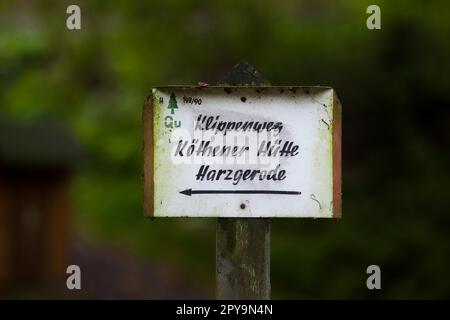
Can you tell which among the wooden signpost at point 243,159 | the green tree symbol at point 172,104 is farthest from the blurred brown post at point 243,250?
the green tree symbol at point 172,104

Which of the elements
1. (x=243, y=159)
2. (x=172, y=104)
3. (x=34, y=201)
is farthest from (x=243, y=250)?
(x=34, y=201)

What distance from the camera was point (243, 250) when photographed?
315 centimetres

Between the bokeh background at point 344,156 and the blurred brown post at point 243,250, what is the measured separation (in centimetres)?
906

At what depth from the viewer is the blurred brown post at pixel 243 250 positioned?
3.15m

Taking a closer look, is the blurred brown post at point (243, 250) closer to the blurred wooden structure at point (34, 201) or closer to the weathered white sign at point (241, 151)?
the weathered white sign at point (241, 151)

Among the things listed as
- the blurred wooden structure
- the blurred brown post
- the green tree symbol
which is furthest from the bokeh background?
the green tree symbol

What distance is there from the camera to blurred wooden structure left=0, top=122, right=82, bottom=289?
1514 cm

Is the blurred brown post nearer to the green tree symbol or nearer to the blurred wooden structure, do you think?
the green tree symbol

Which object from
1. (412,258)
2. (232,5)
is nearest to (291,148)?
(412,258)

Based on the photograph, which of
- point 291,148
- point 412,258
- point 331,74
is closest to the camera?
point 291,148

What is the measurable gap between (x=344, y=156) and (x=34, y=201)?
21.2ft

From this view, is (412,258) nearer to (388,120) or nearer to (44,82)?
(388,120)

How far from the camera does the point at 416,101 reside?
16438 mm
